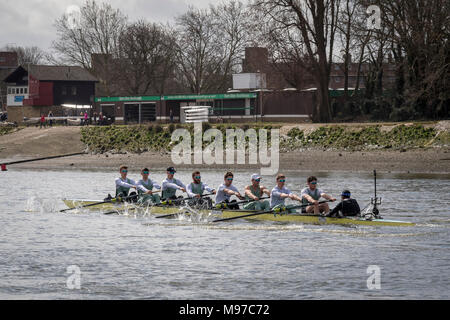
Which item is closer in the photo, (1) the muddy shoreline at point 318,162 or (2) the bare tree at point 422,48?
(1) the muddy shoreline at point 318,162

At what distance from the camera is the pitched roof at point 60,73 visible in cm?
9269

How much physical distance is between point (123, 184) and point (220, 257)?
28.8ft

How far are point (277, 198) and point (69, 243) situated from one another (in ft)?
23.4

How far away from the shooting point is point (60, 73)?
94000mm

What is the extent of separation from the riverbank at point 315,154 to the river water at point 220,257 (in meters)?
11.6

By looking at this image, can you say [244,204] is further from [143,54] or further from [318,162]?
[143,54]

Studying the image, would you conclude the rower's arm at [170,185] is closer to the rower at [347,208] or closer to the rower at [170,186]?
the rower at [170,186]

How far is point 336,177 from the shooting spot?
141ft

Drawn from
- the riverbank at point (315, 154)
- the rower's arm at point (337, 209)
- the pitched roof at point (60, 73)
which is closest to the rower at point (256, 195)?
the rower's arm at point (337, 209)

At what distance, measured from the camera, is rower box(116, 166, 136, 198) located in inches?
1146

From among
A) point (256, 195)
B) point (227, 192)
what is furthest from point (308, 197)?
point (227, 192)

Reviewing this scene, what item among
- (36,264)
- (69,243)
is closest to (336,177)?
(69,243)

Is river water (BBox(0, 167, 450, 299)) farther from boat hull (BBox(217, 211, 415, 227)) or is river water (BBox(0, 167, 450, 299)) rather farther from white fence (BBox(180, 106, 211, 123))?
white fence (BBox(180, 106, 211, 123))
